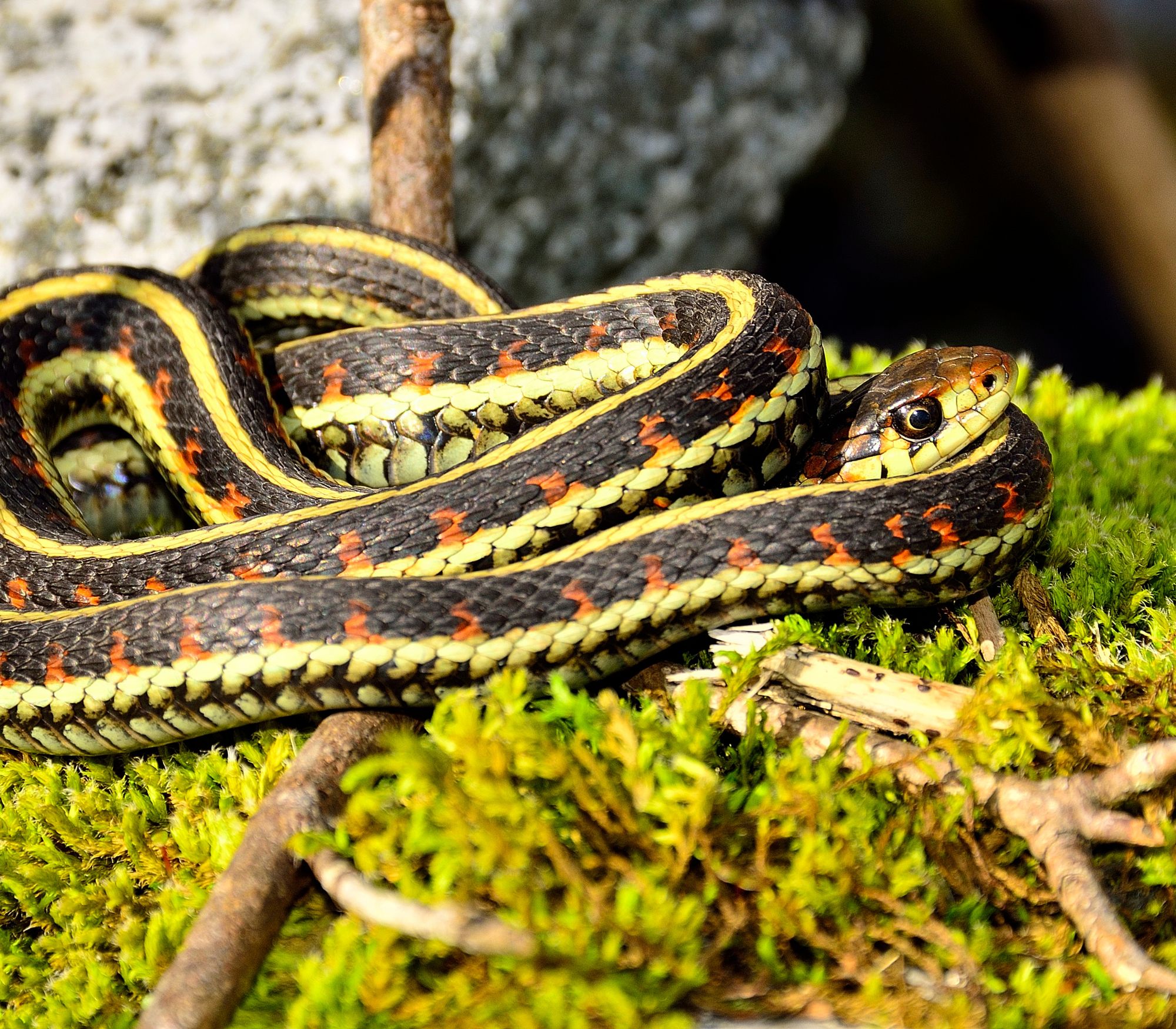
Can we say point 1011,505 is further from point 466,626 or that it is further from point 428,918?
point 428,918

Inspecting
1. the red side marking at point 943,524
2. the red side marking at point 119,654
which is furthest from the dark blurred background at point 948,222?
the red side marking at point 119,654

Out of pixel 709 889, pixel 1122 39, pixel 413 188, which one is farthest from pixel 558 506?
pixel 1122 39

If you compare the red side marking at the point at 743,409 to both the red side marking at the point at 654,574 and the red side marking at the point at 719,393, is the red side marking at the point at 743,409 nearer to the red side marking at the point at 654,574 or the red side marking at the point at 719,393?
the red side marking at the point at 719,393

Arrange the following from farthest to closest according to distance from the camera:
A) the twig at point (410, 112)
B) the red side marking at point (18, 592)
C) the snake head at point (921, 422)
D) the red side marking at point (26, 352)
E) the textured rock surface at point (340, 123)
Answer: the textured rock surface at point (340, 123) → the twig at point (410, 112) → the red side marking at point (26, 352) → the snake head at point (921, 422) → the red side marking at point (18, 592)

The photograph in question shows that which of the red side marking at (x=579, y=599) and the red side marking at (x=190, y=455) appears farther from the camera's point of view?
the red side marking at (x=190, y=455)

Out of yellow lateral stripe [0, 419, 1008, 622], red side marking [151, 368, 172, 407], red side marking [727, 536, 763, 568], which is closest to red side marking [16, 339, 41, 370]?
red side marking [151, 368, 172, 407]
